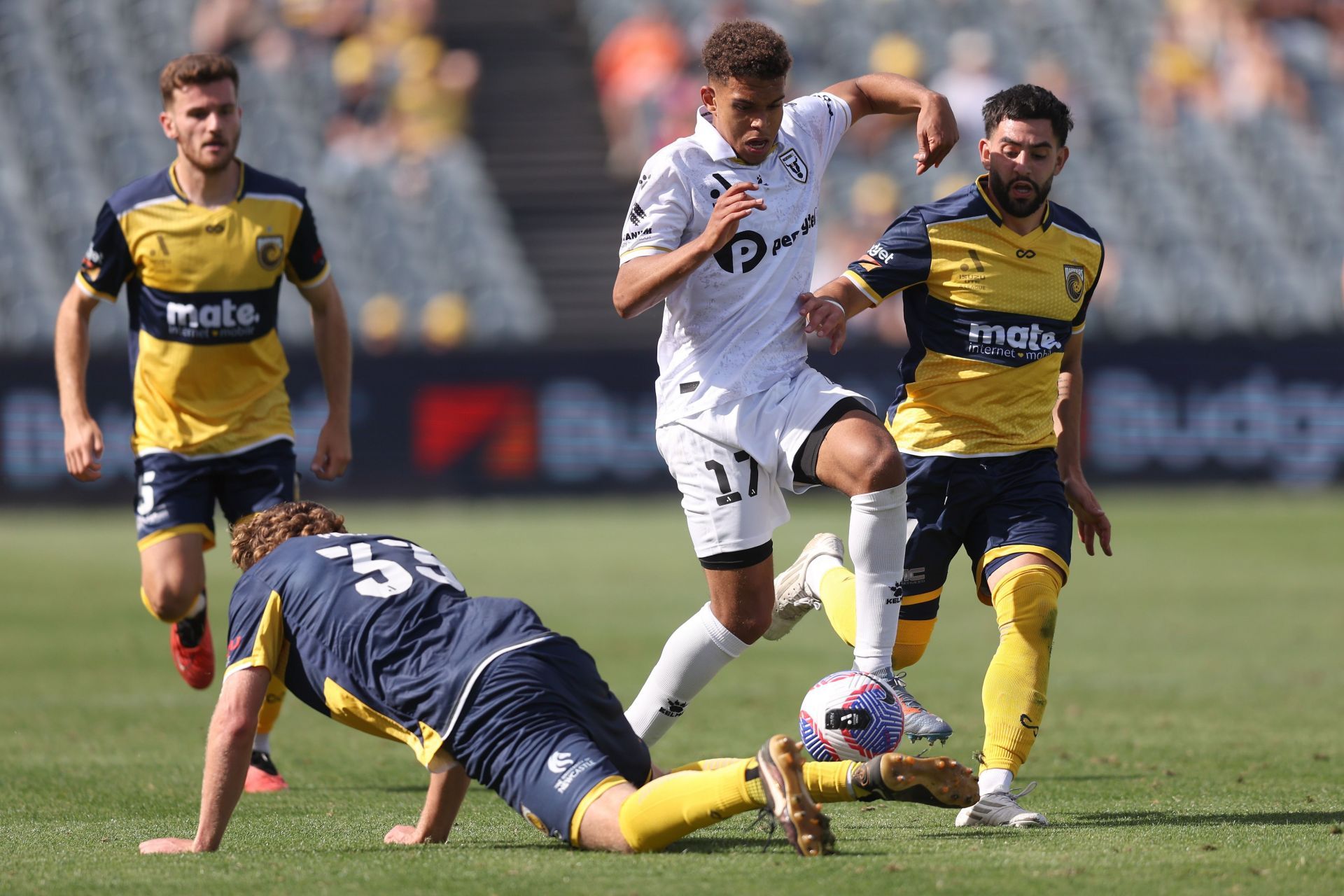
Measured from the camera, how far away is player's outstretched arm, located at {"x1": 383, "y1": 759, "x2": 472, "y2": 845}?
15.6 ft

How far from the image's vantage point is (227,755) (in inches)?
177

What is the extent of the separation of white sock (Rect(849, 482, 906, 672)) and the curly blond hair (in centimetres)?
163

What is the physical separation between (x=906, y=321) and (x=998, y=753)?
1.66m

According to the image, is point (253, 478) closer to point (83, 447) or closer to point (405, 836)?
point (83, 447)

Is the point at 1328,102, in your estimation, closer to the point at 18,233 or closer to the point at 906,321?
the point at 18,233

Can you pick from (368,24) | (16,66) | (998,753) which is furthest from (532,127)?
(998,753)

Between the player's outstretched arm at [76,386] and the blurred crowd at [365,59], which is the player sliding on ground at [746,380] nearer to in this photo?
the player's outstretched arm at [76,386]

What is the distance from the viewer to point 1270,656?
10344mm

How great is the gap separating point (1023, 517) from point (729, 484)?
3.30ft

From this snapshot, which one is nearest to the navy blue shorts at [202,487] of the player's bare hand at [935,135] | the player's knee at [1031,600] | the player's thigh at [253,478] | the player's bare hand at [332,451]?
the player's thigh at [253,478]

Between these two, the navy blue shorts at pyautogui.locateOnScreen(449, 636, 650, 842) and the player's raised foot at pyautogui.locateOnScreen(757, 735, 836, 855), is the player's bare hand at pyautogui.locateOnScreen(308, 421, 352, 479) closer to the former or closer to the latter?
the navy blue shorts at pyautogui.locateOnScreen(449, 636, 650, 842)

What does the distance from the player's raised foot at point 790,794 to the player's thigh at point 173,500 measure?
3418 millimetres

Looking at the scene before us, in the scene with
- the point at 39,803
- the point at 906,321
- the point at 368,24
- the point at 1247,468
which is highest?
the point at 368,24

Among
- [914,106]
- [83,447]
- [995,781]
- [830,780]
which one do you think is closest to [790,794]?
[830,780]
